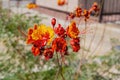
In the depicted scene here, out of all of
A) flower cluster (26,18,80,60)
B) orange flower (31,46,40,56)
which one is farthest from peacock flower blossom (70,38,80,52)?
orange flower (31,46,40,56)

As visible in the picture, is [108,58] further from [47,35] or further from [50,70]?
[47,35]

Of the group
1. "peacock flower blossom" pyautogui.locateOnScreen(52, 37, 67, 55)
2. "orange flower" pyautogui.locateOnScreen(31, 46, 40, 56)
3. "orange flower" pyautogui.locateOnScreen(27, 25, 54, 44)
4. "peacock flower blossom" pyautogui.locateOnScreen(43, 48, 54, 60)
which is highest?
"orange flower" pyautogui.locateOnScreen(27, 25, 54, 44)

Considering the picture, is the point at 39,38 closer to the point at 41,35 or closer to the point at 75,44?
the point at 41,35

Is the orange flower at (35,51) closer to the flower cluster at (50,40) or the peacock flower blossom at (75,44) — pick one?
the flower cluster at (50,40)

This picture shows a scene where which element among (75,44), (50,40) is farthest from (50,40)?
(75,44)

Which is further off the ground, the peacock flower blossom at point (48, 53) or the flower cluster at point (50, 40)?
the flower cluster at point (50, 40)

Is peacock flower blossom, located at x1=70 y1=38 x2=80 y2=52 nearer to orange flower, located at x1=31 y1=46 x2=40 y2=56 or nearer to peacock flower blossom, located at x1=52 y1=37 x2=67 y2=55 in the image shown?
peacock flower blossom, located at x1=52 y1=37 x2=67 y2=55

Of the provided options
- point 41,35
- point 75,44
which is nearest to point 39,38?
point 41,35

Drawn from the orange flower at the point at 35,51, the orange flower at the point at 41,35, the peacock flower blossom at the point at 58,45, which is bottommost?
the orange flower at the point at 35,51

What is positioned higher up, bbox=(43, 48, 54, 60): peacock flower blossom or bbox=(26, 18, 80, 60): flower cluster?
bbox=(26, 18, 80, 60): flower cluster

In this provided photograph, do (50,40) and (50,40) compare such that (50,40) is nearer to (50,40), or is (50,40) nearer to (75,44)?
(50,40)

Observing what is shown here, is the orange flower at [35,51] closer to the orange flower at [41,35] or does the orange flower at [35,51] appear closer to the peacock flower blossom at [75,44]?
the orange flower at [41,35]

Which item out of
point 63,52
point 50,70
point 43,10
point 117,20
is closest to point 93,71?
point 50,70

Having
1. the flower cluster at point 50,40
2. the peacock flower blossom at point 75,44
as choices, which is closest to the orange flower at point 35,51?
the flower cluster at point 50,40
